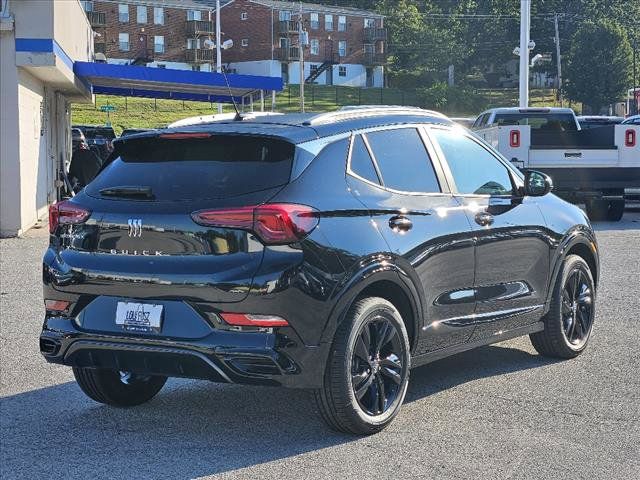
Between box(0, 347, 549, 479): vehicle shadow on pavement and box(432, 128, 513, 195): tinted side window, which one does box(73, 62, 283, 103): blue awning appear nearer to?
box(432, 128, 513, 195): tinted side window

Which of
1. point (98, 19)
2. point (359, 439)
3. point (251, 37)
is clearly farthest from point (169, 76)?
point (251, 37)

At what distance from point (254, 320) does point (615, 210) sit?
1674 cm

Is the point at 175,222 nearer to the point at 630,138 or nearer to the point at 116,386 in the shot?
the point at 116,386

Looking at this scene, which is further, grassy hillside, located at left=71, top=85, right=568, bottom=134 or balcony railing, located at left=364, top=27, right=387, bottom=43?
balcony railing, located at left=364, top=27, right=387, bottom=43

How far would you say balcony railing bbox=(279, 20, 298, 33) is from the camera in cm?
9269

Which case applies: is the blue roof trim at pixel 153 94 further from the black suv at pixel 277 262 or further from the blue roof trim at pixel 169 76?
Answer: the black suv at pixel 277 262

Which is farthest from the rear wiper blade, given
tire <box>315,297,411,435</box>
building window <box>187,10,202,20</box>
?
building window <box>187,10,202,20</box>

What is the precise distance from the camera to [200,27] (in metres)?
90.9

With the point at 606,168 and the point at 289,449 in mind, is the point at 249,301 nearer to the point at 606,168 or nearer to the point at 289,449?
the point at 289,449

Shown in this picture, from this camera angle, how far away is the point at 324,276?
17.8ft

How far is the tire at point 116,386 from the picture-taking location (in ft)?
21.0

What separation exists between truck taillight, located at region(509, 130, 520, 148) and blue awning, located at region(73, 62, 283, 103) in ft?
22.6

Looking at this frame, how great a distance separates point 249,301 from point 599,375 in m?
3.11

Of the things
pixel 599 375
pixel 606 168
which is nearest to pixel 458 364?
pixel 599 375
